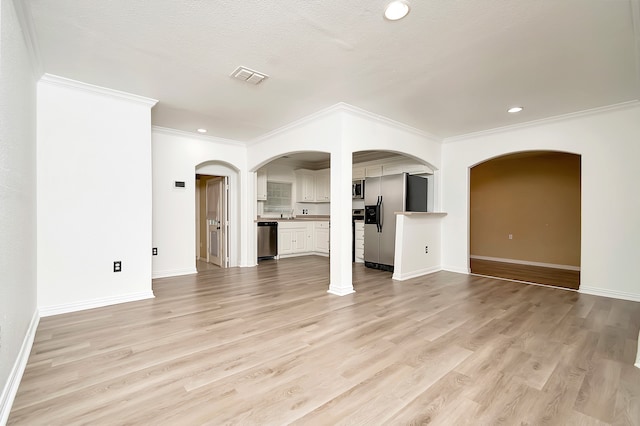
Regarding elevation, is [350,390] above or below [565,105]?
below

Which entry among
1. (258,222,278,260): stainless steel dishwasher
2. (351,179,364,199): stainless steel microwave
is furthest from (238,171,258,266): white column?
(351,179,364,199): stainless steel microwave

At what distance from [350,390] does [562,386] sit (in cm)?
138

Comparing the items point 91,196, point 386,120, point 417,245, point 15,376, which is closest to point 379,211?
point 417,245

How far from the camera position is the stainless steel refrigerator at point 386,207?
5.30 m

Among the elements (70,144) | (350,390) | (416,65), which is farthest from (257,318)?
(416,65)

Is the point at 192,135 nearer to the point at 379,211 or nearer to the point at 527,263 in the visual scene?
the point at 379,211

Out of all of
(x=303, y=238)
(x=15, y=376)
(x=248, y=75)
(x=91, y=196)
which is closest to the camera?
(x=15, y=376)

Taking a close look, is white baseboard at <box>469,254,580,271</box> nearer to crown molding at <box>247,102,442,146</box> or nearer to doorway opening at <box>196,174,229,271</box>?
crown molding at <box>247,102,442,146</box>

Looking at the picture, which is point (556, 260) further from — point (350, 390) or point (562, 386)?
point (350, 390)

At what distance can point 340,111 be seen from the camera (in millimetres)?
3834

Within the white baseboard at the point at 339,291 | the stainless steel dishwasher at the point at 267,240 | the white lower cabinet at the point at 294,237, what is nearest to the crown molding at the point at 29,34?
the white baseboard at the point at 339,291

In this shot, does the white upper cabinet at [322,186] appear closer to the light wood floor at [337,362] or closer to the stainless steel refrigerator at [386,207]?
the stainless steel refrigerator at [386,207]

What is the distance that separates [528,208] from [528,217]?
0.68ft

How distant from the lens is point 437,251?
5621 mm
